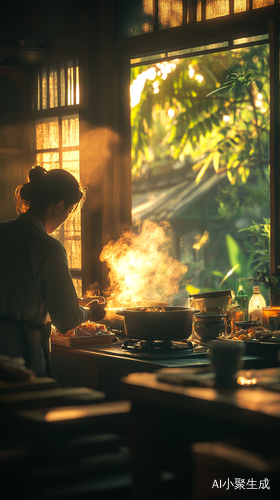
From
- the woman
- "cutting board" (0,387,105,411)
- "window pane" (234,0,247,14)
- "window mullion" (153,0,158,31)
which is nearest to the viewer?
"cutting board" (0,387,105,411)

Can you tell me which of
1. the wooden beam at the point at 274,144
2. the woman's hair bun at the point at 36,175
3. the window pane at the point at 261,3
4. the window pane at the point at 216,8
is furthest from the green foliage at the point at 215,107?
the woman's hair bun at the point at 36,175

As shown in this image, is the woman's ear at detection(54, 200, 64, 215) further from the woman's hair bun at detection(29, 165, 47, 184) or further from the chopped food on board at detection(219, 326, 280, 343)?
the chopped food on board at detection(219, 326, 280, 343)

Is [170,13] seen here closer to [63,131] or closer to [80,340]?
[63,131]

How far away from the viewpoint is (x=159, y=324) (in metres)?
2.85

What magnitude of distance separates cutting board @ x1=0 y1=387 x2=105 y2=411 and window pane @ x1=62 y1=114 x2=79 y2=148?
9.13ft

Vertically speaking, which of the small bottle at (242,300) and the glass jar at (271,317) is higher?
the small bottle at (242,300)

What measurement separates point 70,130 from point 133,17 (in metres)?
0.85

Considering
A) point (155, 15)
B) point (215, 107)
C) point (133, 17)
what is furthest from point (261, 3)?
point (215, 107)

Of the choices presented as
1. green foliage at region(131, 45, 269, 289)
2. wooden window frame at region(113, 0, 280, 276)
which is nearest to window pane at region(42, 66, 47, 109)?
wooden window frame at region(113, 0, 280, 276)

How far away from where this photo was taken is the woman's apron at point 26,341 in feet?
8.29

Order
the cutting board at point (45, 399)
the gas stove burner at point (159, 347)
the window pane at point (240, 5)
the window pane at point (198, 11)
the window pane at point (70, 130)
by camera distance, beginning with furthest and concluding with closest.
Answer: the window pane at point (70, 130) < the window pane at point (198, 11) < the window pane at point (240, 5) < the gas stove burner at point (159, 347) < the cutting board at point (45, 399)

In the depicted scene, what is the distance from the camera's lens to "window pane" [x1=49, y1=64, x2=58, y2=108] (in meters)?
4.36

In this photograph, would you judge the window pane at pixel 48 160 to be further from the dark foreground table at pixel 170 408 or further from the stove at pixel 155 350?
the dark foreground table at pixel 170 408

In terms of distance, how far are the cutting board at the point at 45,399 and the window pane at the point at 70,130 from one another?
2781 millimetres
